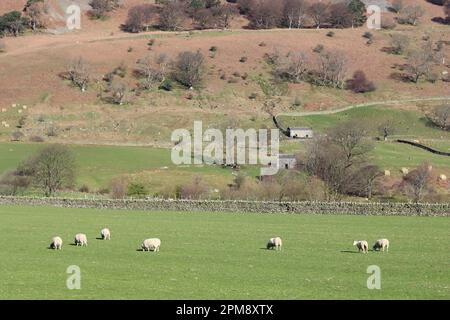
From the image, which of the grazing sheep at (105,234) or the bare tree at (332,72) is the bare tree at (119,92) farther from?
the grazing sheep at (105,234)

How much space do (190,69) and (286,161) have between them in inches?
2329

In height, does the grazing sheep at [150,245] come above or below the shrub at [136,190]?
above

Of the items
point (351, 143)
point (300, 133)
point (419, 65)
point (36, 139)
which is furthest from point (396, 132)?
point (36, 139)

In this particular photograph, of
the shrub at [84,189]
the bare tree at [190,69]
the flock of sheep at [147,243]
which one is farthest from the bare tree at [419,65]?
the flock of sheep at [147,243]

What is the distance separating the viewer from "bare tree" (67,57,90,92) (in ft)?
514

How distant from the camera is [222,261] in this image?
3400cm

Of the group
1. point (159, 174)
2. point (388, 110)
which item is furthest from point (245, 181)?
point (388, 110)

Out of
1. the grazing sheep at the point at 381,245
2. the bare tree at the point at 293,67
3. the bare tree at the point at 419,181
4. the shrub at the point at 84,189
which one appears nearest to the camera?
the grazing sheep at the point at 381,245

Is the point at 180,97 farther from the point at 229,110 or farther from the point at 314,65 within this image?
the point at 314,65

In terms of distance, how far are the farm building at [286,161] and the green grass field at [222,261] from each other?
46.7 m

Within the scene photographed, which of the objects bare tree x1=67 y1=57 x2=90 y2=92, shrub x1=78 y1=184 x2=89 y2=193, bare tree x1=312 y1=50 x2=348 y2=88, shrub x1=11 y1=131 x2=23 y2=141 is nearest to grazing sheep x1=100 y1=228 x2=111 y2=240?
shrub x1=78 y1=184 x2=89 y2=193

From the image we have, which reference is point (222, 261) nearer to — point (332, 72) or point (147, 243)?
point (147, 243)

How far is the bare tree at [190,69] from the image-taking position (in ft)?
527
